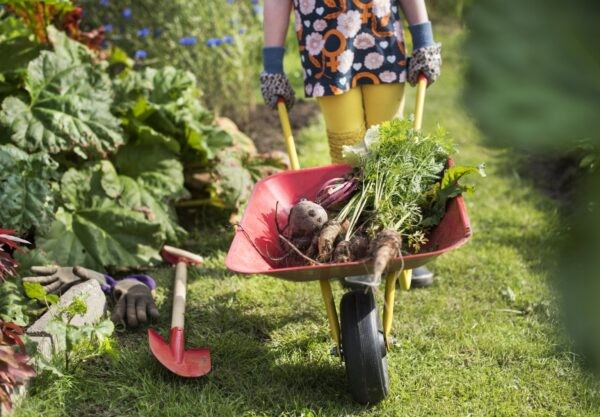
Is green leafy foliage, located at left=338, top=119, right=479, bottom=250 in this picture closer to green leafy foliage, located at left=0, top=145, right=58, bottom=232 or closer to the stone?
the stone

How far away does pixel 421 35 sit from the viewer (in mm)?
2783

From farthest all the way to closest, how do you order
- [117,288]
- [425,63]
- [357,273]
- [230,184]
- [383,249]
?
[230,184] < [117,288] < [425,63] < [357,273] < [383,249]

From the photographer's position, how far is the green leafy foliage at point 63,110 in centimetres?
319

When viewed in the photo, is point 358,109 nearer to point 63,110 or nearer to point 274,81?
point 274,81

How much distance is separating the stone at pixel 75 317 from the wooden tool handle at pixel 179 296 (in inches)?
11.4

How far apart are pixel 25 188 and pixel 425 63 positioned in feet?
5.60

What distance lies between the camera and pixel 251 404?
2.34m

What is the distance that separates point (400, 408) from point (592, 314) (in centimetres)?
217

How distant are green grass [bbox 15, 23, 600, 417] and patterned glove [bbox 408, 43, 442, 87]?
45 centimetres

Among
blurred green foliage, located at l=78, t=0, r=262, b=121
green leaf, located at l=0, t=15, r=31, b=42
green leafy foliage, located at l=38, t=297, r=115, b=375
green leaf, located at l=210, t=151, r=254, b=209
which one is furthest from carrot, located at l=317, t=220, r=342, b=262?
blurred green foliage, located at l=78, t=0, r=262, b=121

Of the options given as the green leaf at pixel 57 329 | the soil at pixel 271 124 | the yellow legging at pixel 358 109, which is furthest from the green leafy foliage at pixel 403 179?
the soil at pixel 271 124

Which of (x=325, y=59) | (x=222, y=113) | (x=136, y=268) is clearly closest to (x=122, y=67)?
(x=222, y=113)

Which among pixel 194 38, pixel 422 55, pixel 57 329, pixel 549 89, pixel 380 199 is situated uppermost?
pixel 549 89

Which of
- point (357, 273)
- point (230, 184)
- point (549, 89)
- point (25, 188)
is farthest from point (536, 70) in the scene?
point (230, 184)
